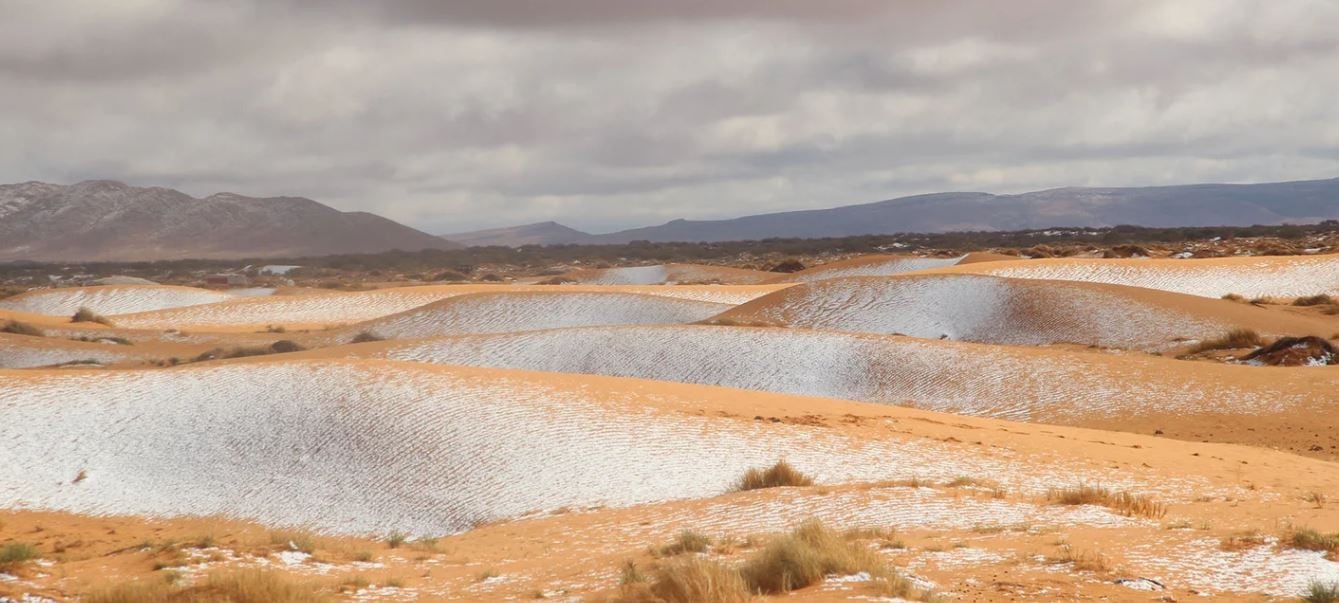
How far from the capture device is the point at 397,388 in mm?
19750

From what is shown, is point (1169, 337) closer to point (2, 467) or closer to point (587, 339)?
point (587, 339)

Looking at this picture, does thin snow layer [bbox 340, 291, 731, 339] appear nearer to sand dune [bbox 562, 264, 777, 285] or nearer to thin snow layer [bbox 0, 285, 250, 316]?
thin snow layer [bbox 0, 285, 250, 316]

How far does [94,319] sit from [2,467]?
3836 centimetres

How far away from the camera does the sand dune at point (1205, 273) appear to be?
1965 inches

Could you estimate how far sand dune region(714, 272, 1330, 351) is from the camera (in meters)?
36.4

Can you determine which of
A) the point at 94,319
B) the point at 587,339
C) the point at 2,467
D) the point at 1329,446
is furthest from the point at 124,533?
the point at 94,319

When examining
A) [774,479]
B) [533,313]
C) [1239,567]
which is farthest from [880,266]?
[1239,567]

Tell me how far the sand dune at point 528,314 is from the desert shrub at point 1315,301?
24.2m

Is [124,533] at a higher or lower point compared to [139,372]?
lower

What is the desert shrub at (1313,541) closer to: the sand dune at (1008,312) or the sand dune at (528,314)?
the sand dune at (1008,312)

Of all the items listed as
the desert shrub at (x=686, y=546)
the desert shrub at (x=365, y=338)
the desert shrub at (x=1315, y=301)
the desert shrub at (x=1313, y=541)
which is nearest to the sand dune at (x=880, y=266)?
the desert shrub at (x=1315, y=301)

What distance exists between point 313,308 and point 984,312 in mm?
34503

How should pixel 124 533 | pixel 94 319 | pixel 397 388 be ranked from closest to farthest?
pixel 124 533 < pixel 397 388 < pixel 94 319

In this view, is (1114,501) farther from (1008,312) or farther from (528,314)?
(528,314)
